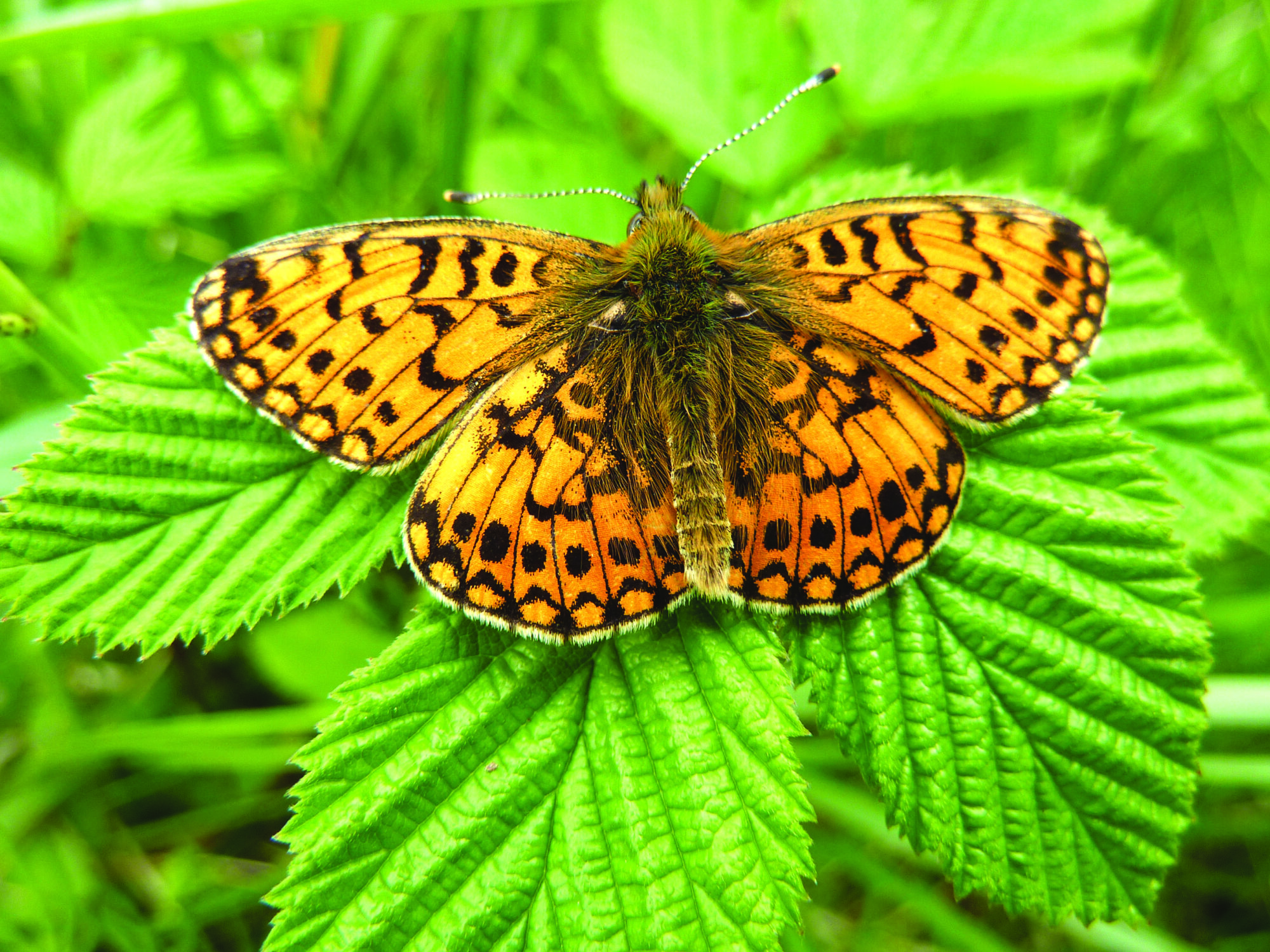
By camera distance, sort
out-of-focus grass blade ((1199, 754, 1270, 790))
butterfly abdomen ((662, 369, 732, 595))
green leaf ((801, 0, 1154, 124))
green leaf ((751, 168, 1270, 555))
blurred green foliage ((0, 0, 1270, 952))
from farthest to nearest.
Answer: green leaf ((801, 0, 1154, 124)) < blurred green foliage ((0, 0, 1270, 952)) < out-of-focus grass blade ((1199, 754, 1270, 790)) < green leaf ((751, 168, 1270, 555)) < butterfly abdomen ((662, 369, 732, 595))

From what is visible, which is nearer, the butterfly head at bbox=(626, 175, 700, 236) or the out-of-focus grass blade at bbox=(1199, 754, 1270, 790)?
the butterfly head at bbox=(626, 175, 700, 236)

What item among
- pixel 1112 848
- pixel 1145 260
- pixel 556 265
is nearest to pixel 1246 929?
pixel 1112 848

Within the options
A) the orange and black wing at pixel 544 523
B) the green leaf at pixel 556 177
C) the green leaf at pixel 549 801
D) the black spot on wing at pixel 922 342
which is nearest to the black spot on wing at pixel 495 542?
the orange and black wing at pixel 544 523

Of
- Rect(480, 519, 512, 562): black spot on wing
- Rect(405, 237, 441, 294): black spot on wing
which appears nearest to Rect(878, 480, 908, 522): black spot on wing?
Rect(480, 519, 512, 562): black spot on wing

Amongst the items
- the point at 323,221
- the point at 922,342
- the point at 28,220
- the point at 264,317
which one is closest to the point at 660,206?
the point at 922,342

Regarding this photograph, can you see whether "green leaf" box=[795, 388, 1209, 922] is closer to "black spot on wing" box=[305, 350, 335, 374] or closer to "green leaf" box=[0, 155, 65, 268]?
"black spot on wing" box=[305, 350, 335, 374]

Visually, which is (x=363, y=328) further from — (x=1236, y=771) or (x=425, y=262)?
(x=1236, y=771)

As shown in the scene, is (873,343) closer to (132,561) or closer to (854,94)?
(854,94)
